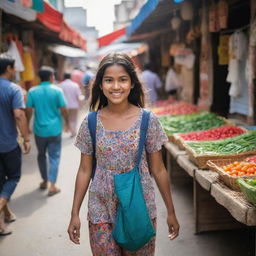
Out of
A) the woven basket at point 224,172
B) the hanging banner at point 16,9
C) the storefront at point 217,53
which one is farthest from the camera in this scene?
the storefront at point 217,53

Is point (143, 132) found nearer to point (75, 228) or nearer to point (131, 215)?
point (131, 215)

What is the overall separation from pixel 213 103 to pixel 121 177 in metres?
6.65

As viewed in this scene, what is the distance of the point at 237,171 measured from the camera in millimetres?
3799

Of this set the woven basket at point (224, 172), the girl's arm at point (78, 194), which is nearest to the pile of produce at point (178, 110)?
the woven basket at point (224, 172)

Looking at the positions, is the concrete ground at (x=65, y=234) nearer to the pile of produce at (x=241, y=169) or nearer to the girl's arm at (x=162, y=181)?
the pile of produce at (x=241, y=169)

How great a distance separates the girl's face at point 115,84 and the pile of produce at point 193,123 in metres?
4.38

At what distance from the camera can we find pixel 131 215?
2.41 m

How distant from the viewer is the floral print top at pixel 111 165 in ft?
8.13

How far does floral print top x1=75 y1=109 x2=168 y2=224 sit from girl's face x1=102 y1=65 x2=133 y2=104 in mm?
182

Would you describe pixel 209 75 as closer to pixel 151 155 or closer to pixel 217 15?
pixel 217 15

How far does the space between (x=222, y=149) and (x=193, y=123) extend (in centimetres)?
231

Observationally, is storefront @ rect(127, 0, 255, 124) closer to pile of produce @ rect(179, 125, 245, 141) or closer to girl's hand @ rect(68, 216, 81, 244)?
pile of produce @ rect(179, 125, 245, 141)

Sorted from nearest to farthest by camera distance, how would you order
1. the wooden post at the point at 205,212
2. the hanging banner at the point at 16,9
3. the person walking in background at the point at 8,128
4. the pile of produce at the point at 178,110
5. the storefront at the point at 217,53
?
the wooden post at the point at 205,212 → the person walking in background at the point at 8,128 → the hanging banner at the point at 16,9 → the storefront at the point at 217,53 → the pile of produce at the point at 178,110

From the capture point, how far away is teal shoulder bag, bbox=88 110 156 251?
241 centimetres
